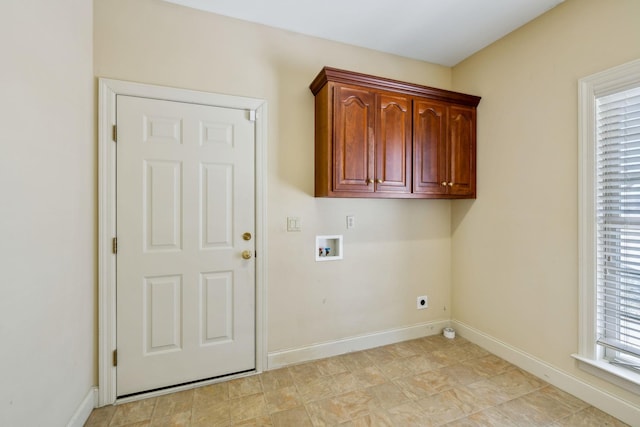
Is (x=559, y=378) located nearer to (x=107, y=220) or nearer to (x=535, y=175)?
(x=535, y=175)

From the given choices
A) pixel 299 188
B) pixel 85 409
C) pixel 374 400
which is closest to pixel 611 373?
pixel 374 400

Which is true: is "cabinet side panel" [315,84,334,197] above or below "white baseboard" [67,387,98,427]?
above

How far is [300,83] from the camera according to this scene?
2346mm

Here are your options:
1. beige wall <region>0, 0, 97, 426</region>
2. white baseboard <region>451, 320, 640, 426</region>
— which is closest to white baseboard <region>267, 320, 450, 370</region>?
white baseboard <region>451, 320, 640, 426</region>

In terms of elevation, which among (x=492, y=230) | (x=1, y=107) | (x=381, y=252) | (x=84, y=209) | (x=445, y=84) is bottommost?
(x=381, y=252)

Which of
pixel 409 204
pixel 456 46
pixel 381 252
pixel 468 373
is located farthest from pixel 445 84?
pixel 468 373

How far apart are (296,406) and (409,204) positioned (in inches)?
75.5

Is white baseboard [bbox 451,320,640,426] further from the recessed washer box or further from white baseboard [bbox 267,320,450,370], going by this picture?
the recessed washer box

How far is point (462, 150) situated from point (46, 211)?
2.91 m

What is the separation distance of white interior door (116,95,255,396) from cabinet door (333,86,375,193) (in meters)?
0.67

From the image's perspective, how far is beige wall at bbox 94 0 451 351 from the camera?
1965mm

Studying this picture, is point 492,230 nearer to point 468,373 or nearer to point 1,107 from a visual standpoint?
point 468,373

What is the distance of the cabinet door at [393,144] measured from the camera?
2.24m

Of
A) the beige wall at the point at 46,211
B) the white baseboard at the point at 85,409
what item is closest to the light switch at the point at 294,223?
the beige wall at the point at 46,211
